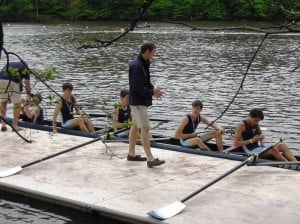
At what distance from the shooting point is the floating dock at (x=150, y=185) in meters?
7.36

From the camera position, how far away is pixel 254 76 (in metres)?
28.0

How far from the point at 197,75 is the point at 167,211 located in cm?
2202

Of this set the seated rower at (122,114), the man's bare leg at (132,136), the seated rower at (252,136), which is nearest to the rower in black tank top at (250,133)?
the seated rower at (252,136)

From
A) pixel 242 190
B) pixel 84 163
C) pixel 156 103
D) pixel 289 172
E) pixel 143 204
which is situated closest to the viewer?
pixel 143 204

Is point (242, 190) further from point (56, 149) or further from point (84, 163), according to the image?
point (56, 149)

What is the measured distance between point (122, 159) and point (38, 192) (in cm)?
221

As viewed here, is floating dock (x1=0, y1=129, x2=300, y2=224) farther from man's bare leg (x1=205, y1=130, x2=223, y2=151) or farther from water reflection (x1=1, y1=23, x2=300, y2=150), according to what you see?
water reflection (x1=1, y1=23, x2=300, y2=150)

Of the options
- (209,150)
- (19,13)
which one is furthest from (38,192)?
(19,13)

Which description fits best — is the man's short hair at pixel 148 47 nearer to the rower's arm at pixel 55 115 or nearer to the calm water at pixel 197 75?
the calm water at pixel 197 75

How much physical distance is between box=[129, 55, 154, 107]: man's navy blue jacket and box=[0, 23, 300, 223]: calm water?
6.02 ft

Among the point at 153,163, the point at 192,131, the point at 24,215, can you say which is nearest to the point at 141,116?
the point at 153,163

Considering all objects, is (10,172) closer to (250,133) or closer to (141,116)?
(141,116)

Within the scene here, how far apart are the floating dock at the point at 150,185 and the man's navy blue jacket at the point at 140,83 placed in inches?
49.0

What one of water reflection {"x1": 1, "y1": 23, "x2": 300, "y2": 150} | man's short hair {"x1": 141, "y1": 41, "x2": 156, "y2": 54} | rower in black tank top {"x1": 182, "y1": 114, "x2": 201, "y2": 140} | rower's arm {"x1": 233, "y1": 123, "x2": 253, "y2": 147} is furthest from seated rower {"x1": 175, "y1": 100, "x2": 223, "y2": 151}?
water reflection {"x1": 1, "y1": 23, "x2": 300, "y2": 150}
